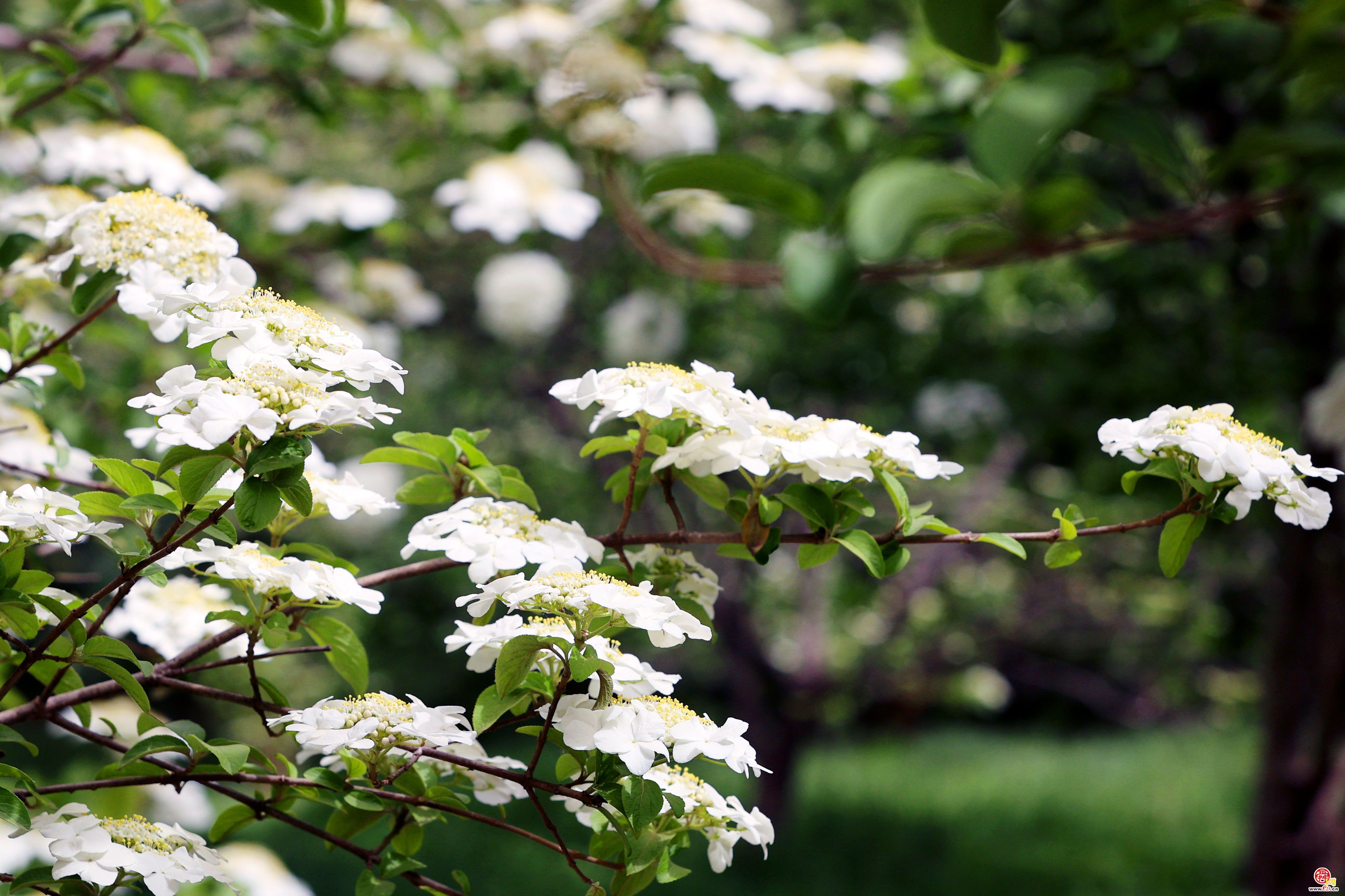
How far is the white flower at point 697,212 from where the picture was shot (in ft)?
6.77

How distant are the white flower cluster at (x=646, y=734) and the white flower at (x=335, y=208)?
1.30m

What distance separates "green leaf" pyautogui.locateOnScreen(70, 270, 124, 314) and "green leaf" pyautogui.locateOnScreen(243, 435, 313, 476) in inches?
13.4

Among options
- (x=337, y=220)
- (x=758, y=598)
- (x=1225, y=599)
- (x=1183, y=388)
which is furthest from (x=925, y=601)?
(x=337, y=220)

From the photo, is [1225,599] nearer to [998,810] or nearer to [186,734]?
[998,810]

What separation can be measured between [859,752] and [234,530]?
5.63 meters

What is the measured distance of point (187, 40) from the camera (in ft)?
3.58

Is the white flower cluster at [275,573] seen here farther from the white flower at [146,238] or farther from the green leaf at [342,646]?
the white flower at [146,238]

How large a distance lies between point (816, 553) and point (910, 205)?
0.25 metres

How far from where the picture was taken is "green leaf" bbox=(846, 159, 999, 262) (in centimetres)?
56

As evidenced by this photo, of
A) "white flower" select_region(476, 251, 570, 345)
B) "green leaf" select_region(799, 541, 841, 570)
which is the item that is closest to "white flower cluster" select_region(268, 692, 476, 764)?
"green leaf" select_region(799, 541, 841, 570)

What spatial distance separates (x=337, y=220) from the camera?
1.77m

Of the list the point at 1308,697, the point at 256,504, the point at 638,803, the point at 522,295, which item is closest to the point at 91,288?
the point at 256,504

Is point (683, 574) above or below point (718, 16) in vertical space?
below

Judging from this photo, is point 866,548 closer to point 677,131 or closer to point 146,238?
point 146,238
